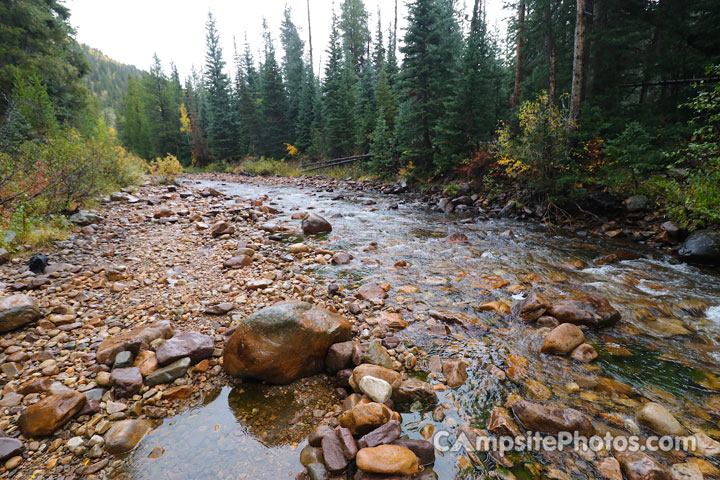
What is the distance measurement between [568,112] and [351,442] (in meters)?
11.6

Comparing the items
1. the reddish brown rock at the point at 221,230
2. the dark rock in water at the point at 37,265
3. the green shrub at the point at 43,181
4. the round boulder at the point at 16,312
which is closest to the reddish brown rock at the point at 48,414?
the round boulder at the point at 16,312

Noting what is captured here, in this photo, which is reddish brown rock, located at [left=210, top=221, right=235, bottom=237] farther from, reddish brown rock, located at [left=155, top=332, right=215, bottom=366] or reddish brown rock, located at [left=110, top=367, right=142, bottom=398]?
reddish brown rock, located at [left=110, top=367, right=142, bottom=398]

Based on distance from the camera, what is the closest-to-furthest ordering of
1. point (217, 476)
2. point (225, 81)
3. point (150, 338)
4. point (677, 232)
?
point (217, 476) → point (150, 338) → point (677, 232) → point (225, 81)

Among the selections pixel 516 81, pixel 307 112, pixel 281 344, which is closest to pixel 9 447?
pixel 281 344

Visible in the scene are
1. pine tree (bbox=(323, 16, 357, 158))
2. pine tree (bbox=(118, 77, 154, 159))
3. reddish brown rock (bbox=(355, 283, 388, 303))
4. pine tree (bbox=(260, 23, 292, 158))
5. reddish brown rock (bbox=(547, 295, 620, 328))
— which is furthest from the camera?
pine tree (bbox=(118, 77, 154, 159))

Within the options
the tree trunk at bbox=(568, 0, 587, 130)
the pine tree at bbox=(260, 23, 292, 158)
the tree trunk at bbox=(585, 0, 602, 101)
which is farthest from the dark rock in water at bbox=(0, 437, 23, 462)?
the pine tree at bbox=(260, 23, 292, 158)

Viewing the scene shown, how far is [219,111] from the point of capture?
35688mm

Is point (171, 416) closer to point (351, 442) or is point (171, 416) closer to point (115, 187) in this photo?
point (351, 442)

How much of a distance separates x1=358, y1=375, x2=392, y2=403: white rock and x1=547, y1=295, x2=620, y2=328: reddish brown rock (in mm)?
2683

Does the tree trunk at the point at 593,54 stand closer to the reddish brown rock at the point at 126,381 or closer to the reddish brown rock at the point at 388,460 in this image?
the reddish brown rock at the point at 388,460

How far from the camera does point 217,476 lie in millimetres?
2031

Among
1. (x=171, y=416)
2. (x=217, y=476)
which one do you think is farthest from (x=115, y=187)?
(x=217, y=476)

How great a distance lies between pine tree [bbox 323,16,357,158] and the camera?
2573 cm

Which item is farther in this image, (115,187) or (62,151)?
(115,187)
